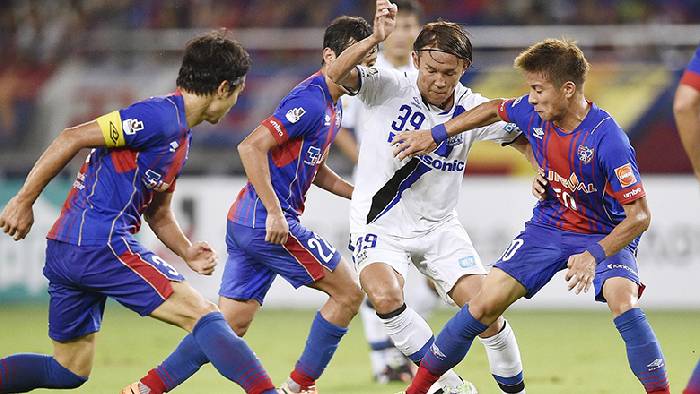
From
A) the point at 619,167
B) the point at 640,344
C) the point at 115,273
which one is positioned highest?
the point at 619,167

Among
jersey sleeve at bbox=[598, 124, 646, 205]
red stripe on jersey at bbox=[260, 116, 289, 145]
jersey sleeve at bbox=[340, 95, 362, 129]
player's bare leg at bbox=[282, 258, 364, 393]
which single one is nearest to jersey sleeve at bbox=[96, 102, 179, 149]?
red stripe on jersey at bbox=[260, 116, 289, 145]

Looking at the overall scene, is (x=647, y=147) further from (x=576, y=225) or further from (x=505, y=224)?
(x=576, y=225)

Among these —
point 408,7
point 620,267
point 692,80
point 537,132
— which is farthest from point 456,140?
point 408,7

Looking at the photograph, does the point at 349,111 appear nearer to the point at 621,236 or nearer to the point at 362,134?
the point at 362,134

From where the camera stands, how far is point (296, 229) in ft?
21.9

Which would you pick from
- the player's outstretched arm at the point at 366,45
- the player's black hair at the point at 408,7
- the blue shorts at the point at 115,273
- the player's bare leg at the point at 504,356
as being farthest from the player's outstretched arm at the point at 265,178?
the player's black hair at the point at 408,7

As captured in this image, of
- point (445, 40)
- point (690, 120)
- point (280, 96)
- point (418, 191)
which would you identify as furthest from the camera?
point (280, 96)

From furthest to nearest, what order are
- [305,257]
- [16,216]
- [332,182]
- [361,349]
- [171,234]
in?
[361,349] < [332,182] < [305,257] < [171,234] < [16,216]

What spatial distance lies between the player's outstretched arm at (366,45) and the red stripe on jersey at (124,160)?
130 cm

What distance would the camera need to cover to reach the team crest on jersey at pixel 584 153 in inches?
230

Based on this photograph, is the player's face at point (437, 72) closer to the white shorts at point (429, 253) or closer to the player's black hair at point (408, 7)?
the white shorts at point (429, 253)

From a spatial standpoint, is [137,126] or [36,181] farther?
[137,126]

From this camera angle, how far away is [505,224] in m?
12.8

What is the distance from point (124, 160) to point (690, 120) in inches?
109
